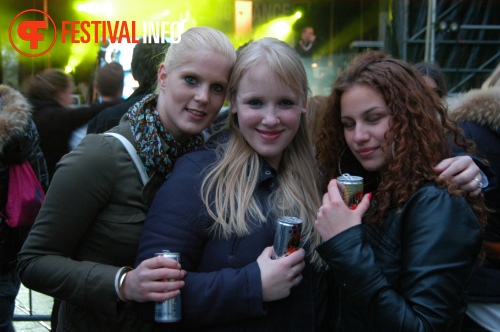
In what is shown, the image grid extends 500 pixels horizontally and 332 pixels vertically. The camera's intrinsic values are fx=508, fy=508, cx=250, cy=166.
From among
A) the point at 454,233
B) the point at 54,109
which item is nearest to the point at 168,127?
the point at 454,233

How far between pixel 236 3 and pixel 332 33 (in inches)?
75.9

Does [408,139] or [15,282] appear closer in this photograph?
[408,139]

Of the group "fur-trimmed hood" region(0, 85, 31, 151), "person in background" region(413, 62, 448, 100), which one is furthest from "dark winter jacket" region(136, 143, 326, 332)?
"person in background" region(413, 62, 448, 100)

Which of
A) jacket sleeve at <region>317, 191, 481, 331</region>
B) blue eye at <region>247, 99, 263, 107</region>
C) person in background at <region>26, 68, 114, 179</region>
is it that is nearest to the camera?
jacket sleeve at <region>317, 191, 481, 331</region>

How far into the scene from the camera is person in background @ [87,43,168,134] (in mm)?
3668

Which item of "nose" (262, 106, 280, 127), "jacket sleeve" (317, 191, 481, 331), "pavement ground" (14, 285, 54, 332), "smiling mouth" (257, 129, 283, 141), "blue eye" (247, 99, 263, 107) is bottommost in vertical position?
"pavement ground" (14, 285, 54, 332)

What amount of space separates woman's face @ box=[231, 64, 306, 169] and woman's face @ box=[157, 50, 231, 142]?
0.45 feet

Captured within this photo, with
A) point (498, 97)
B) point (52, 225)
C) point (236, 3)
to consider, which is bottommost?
point (52, 225)

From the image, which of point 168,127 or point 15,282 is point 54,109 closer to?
point 15,282

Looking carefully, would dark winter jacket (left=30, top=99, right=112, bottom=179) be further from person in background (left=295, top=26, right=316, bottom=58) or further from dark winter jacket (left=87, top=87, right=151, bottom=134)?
person in background (left=295, top=26, right=316, bottom=58)

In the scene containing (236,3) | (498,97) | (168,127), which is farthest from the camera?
(236,3)

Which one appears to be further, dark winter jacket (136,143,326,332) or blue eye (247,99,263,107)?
blue eye (247,99,263,107)

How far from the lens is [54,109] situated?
4.79 metres

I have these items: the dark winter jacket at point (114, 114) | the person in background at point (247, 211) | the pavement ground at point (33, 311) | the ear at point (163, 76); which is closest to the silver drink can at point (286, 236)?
the person in background at point (247, 211)
